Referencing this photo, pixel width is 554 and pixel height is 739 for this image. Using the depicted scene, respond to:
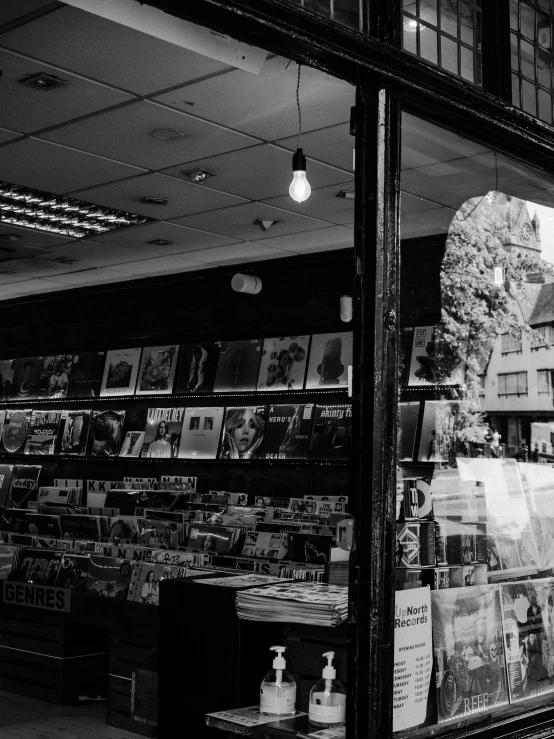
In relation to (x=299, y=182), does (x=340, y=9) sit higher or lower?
lower

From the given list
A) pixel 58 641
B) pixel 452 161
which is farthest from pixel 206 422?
pixel 452 161

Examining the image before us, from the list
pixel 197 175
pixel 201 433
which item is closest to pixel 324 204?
pixel 197 175

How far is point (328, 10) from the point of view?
2080mm

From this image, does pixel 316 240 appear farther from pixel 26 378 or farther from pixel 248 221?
pixel 26 378

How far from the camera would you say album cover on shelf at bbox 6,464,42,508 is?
30.8ft

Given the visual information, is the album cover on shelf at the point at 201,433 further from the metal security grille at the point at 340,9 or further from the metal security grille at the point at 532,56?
the metal security grille at the point at 340,9

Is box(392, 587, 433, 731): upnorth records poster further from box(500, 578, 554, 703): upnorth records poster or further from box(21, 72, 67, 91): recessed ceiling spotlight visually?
box(21, 72, 67, 91): recessed ceiling spotlight

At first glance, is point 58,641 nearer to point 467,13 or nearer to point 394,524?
point 394,524

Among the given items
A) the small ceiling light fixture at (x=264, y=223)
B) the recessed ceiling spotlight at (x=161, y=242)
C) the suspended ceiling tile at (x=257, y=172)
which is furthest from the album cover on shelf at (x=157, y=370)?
the suspended ceiling tile at (x=257, y=172)

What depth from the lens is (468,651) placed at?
8.11ft

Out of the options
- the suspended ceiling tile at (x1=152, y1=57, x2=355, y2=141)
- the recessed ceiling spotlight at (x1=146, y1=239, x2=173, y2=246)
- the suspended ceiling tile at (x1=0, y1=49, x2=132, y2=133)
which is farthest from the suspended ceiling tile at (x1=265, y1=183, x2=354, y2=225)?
the suspended ceiling tile at (x1=0, y1=49, x2=132, y2=133)

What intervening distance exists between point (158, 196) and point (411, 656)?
4329mm

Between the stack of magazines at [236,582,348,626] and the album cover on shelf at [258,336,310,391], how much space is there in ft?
15.7

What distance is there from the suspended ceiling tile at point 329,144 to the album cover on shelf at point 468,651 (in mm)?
2754
